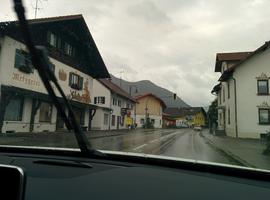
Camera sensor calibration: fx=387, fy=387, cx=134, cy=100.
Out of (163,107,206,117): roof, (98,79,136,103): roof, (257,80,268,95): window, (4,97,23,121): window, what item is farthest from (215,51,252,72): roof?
(163,107,206,117): roof

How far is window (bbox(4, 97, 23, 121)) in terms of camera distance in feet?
74.6

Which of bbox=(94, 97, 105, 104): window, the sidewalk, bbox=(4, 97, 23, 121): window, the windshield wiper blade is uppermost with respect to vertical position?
bbox=(94, 97, 105, 104): window

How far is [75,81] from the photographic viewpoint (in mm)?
31594

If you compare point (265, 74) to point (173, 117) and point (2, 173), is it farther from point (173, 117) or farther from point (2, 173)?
point (173, 117)

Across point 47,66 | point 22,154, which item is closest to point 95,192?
point 47,66

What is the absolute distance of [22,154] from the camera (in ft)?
8.45

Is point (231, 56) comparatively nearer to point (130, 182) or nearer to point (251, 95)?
point (251, 95)

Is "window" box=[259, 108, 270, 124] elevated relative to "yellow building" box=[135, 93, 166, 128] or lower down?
lower down

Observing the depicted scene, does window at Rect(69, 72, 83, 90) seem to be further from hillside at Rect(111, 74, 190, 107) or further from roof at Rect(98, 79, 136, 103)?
roof at Rect(98, 79, 136, 103)

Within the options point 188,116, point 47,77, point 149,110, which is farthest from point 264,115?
A: point 188,116

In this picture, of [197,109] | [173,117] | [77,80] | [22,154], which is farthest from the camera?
[197,109]

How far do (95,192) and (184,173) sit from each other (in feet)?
1.68

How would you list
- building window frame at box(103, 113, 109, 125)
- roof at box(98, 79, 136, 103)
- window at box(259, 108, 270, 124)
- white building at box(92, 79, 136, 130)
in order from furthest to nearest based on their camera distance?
1. roof at box(98, 79, 136, 103)
2. building window frame at box(103, 113, 109, 125)
3. white building at box(92, 79, 136, 130)
4. window at box(259, 108, 270, 124)

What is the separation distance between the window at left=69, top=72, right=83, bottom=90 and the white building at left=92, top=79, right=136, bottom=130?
23.7 ft
